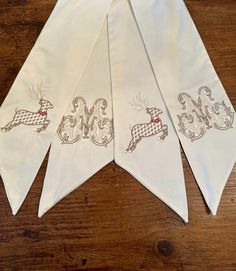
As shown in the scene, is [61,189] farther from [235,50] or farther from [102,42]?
[235,50]

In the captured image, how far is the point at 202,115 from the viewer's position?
26.3 inches

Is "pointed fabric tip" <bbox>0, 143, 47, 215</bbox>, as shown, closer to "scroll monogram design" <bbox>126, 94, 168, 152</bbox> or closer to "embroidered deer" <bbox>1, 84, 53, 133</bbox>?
"embroidered deer" <bbox>1, 84, 53, 133</bbox>

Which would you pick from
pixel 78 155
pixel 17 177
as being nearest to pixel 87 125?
pixel 78 155

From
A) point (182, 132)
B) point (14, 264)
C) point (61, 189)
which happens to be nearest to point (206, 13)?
point (182, 132)

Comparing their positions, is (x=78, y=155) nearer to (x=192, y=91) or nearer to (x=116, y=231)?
(x=116, y=231)

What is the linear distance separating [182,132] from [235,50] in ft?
0.84

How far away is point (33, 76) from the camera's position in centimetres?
70

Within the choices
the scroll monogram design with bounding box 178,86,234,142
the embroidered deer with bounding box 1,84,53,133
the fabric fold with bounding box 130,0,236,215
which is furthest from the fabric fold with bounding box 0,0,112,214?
the scroll monogram design with bounding box 178,86,234,142

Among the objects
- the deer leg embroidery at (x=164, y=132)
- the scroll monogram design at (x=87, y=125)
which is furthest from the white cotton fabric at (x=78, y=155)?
the deer leg embroidery at (x=164, y=132)

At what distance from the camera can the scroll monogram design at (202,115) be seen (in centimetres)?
65

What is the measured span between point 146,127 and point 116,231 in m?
0.22

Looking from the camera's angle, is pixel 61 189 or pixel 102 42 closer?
pixel 61 189

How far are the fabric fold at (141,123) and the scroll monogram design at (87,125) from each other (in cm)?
2

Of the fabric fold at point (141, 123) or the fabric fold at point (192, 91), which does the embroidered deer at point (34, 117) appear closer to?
the fabric fold at point (141, 123)
